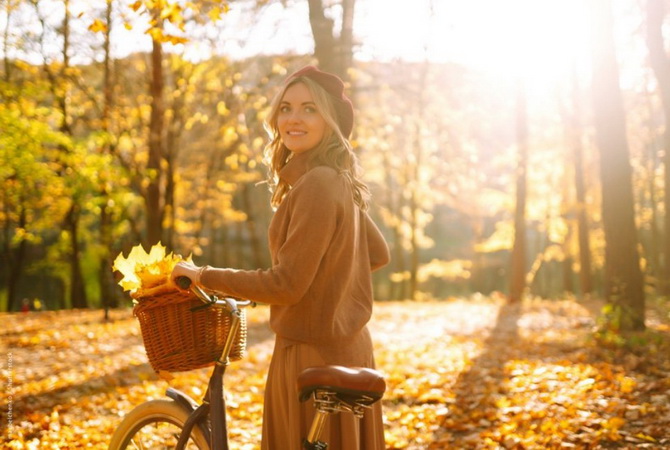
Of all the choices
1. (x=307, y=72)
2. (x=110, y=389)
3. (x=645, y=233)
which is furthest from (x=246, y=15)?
(x=645, y=233)

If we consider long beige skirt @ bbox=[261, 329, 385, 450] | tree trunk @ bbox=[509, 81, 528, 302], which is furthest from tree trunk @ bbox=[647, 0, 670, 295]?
long beige skirt @ bbox=[261, 329, 385, 450]

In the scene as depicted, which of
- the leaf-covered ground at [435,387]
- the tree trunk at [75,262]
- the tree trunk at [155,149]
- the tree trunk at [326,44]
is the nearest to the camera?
the leaf-covered ground at [435,387]

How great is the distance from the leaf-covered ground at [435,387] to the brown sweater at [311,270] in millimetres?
3317

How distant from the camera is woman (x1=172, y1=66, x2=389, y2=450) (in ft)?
8.04

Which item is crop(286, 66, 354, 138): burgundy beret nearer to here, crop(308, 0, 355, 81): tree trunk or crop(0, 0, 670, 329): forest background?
crop(0, 0, 670, 329): forest background

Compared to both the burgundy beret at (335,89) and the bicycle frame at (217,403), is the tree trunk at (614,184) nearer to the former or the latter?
the burgundy beret at (335,89)

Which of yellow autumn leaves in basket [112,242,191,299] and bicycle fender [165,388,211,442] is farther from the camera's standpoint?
bicycle fender [165,388,211,442]

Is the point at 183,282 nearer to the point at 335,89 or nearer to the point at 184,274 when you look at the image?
the point at 184,274

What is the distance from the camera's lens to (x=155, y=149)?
1459 cm

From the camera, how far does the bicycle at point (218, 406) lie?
2205mm

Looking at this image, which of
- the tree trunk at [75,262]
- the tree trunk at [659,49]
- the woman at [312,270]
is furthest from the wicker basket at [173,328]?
the tree trunk at [75,262]

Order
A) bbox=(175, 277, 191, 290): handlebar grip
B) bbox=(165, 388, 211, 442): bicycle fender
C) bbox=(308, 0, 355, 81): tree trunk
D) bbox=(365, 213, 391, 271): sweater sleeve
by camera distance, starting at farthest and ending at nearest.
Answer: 1. bbox=(308, 0, 355, 81): tree trunk
2. bbox=(365, 213, 391, 271): sweater sleeve
3. bbox=(165, 388, 211, 442): bicycle fender
4. bbox=(175, 277, 191, 290): handlebar grip

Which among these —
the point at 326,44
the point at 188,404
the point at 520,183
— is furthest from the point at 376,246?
the point at 520,183

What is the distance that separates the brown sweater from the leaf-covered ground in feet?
Answer: 10.9
